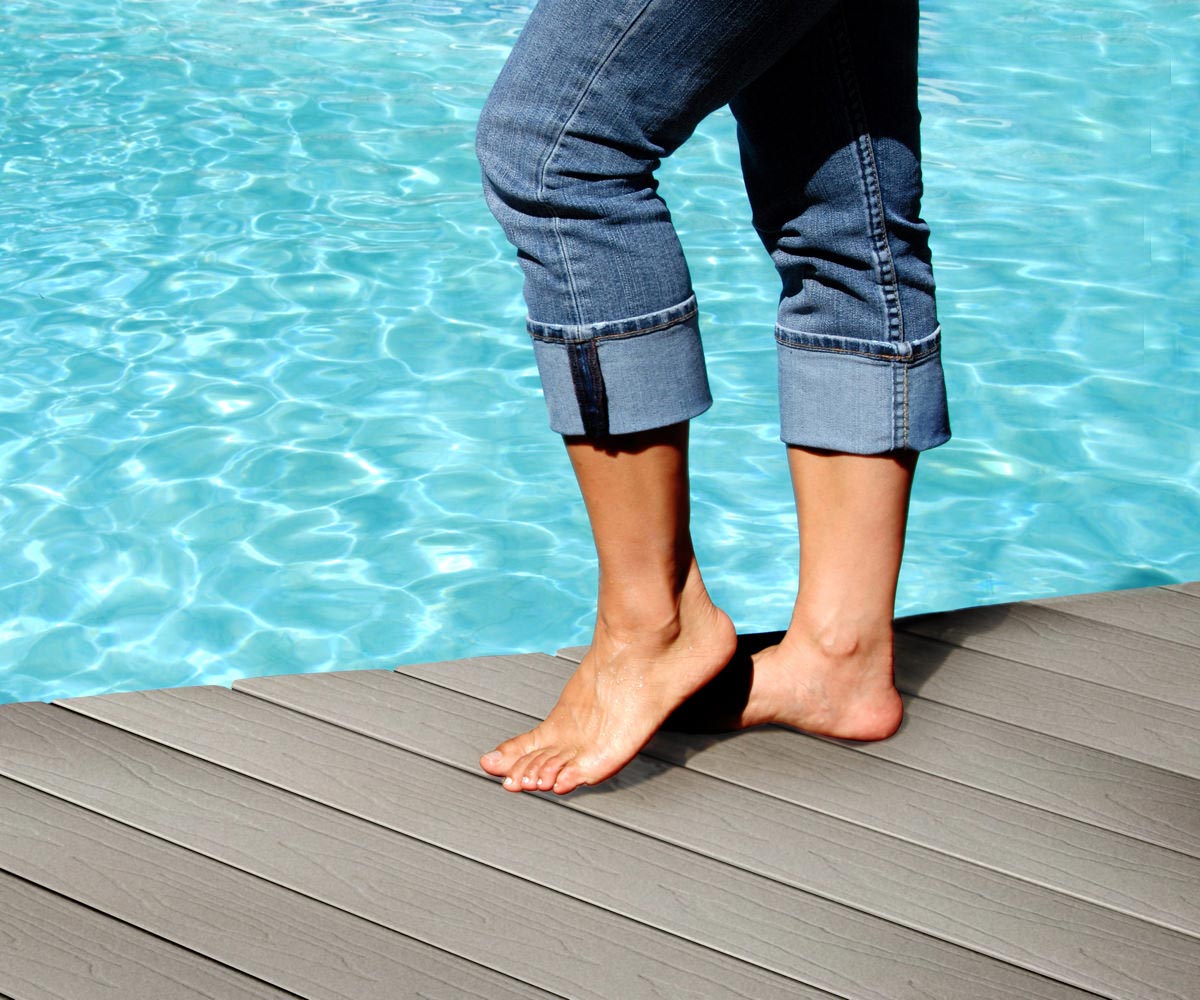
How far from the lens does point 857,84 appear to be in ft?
4.65

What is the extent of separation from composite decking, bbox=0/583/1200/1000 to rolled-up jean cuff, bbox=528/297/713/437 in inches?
20.9

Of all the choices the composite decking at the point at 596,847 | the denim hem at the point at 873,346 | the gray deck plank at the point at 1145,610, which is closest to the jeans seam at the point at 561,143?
the denim hem at the point at 873,346

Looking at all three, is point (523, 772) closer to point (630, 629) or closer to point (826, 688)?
point (630, 629)

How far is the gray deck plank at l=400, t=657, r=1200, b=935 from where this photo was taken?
1.51 metres

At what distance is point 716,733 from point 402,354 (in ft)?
8.37

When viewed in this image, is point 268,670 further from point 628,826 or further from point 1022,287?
point 1022,287

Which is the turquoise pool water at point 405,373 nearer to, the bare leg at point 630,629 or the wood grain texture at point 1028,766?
the wood grain texture at point 1028,766

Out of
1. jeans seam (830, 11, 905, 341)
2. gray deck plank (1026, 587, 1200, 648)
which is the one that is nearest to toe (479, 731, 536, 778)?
jeans seam (830, 11, 905, 341)

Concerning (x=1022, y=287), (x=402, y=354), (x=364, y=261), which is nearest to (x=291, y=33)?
(x=364, y=261)

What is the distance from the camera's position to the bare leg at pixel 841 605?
1.60 meters

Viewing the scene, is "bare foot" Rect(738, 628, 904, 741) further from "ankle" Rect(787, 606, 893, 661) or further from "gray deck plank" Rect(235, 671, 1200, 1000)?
"gray deck plank" Rect(235, 671, 1200, 1000)

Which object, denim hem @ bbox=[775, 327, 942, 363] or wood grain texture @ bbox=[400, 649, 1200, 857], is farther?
wood grain texture @ bbox=[400, 649, 1200, 857]

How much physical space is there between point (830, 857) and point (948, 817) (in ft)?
0.57

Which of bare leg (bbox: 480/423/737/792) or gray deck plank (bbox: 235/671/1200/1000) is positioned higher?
bare leg (bbox: 480/423/737/792)
